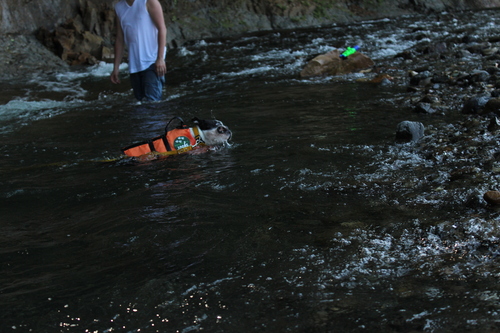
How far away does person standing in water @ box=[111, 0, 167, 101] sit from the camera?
6676 mm

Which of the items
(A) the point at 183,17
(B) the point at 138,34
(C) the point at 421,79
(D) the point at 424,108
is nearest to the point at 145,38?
(B) the point at 138,34

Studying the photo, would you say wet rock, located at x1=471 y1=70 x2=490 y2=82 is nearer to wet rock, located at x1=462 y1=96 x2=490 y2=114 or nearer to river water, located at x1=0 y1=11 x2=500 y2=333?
river water, located at x1=0 y1=11 x2=500 y2=333

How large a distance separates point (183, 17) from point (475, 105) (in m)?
15.5

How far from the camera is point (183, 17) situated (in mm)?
19969

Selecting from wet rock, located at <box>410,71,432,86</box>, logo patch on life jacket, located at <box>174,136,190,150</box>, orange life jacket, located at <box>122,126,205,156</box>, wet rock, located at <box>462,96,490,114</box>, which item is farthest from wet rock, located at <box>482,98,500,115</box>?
logo patch on life jacket, located at <box>174,136,190,150</box>

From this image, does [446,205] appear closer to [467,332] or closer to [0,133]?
[467,332]

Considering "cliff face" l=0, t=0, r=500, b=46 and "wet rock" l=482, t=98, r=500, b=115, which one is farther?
"cliff face" l=0, t=0, r=500, b=46

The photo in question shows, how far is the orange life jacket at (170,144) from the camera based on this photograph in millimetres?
5354

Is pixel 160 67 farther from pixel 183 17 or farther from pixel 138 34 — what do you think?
pixel 183 17

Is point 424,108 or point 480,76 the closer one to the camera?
point 424,108

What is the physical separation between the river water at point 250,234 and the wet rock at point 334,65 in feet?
11.1

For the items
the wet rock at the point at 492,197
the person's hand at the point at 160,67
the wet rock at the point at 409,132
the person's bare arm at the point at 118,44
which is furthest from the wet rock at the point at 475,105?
the person's bare arm at the point at 118,44

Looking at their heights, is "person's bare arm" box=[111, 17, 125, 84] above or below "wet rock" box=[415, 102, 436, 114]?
above

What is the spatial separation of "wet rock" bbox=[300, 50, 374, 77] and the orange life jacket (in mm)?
5466
